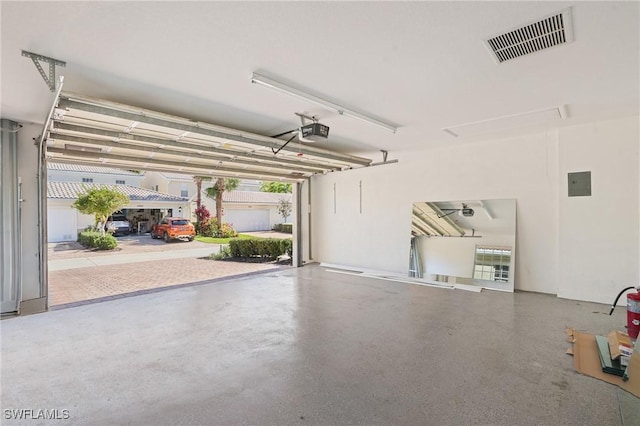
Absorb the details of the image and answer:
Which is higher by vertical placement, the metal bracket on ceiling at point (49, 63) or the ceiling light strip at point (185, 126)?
the metal bracket on ceiling at point (49, 63)

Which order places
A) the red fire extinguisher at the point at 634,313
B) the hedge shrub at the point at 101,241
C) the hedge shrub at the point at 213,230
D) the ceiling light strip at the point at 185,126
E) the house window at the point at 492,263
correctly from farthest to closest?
the hedge shrub at the point at 213,230, the hedge shrub at the point at 101,241, the house window at the point at 492,263, the ceiling light strip at the point at 185,126, the red fire extinguisher at the point at 634,313

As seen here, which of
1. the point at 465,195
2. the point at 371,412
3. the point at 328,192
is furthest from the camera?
the point at 328,192

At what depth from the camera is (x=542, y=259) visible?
209 inches

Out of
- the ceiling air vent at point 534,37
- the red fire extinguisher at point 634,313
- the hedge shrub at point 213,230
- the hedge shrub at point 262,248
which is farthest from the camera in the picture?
the hedge shrub at point 213,230

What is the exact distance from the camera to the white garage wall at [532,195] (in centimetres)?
454

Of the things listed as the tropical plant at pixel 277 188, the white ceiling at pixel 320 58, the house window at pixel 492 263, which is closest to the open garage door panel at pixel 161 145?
the white ceiling at pixel 320 58

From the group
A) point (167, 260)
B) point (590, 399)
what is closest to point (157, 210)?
point (167, 260)

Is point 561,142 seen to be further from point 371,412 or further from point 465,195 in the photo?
point 371,412

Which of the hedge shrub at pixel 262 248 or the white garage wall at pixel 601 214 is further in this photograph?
the hedge shrub at pixel 262 248

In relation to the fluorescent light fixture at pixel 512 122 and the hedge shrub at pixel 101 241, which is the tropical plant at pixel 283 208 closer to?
the hedge shrub at pixel 101 241

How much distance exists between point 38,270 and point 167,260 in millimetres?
6013

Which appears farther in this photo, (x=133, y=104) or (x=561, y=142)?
(x=561, y=142)

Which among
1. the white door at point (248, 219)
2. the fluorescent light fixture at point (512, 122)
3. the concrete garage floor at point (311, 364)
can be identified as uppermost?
the fluorescent light fixture at point (512, 122)

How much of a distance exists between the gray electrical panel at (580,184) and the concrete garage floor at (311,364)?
169cm
